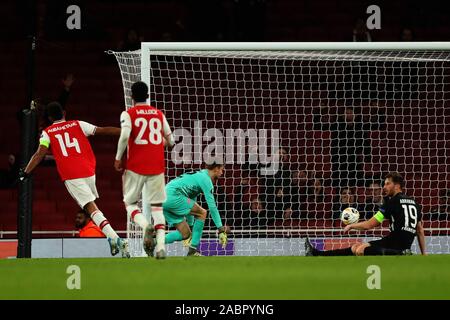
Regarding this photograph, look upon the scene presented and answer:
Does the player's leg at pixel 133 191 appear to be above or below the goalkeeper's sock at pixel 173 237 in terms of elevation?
above

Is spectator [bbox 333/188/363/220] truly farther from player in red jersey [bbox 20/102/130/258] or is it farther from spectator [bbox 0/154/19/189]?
spectator [bbox 0/154/19/189]

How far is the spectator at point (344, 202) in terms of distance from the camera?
46.4 feet

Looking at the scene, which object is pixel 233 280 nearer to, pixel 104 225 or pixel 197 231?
pixel 104 225

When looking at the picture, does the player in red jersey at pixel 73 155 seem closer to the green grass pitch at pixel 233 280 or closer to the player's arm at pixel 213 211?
A: the green grass pitch at pixel 233 280

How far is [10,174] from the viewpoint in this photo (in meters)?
16.6

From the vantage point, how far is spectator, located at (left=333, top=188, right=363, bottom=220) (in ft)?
46.4

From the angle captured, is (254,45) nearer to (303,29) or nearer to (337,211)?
(337,211)

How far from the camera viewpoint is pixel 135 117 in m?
9.54

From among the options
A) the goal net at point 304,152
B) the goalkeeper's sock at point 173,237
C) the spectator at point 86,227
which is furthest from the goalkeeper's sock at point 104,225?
the spectator at point 86,227

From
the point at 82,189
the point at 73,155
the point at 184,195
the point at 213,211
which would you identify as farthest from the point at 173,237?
the point at 73,155

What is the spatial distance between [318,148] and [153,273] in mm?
8079

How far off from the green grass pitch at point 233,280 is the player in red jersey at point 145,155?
0.90 meters

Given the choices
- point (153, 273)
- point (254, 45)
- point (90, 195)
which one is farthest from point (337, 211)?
point (153, 273)

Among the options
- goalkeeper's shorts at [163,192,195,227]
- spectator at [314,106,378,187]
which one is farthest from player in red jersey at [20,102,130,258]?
spectator at [314,106,378,187]
